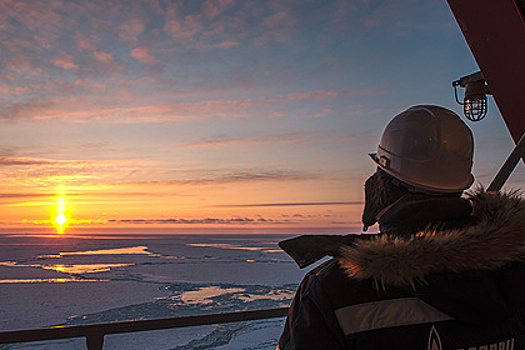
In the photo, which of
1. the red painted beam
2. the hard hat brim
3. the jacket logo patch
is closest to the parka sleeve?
the jacket logo patch

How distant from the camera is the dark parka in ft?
3.22

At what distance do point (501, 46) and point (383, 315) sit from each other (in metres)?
2.22

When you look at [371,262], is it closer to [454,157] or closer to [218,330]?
[454,157]

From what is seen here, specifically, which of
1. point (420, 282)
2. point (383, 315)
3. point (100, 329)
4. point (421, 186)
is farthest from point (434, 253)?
point (100, 329)

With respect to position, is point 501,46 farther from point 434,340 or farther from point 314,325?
point 314,325

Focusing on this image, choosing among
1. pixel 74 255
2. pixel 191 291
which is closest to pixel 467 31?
pixel 191 291

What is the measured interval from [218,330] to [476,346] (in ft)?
46.9

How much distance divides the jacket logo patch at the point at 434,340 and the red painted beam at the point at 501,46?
207 cm

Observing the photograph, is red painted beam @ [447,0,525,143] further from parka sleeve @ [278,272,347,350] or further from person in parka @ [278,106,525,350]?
parka sleeve @ [278,272,347,350]

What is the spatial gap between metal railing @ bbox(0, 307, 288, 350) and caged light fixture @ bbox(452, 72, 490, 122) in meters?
2.79

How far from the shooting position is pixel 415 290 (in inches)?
38.8

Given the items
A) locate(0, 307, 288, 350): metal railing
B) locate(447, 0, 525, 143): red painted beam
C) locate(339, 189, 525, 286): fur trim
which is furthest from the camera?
locate(447, 0, 525, 143): red painted beam

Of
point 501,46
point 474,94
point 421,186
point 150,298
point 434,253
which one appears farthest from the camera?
point 150,298

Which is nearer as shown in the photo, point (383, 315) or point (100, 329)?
point (383, 315)
